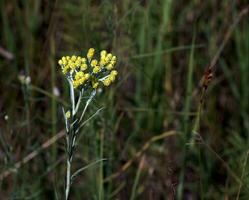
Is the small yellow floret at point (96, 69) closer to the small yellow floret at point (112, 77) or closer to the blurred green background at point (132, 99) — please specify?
the small yellow floret at point (112, 77)

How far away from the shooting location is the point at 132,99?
11.3 ft

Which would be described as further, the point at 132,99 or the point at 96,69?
the point at 132,99

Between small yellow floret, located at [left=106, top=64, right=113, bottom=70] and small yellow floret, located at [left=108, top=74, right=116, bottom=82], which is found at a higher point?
small yellow floret, located at [left=106, top=64, right=113, bottom=70]

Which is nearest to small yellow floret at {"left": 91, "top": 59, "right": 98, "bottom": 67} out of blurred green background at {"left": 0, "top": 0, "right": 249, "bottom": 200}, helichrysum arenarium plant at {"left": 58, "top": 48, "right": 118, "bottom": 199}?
helichrysum arenarium plant at {"left": 58, "top": 48, "right": 118, "bottom": 199}

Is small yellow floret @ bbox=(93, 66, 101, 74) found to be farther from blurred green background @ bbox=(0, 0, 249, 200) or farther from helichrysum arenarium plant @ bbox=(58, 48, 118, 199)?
blurred green background @ bbox=(0, 0, 249, 200)

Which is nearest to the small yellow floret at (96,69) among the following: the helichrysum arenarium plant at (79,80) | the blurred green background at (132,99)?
the helichrysum arenarium plant at (79,80)

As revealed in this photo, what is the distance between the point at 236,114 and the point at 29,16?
135 cm

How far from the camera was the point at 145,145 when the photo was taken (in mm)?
3104

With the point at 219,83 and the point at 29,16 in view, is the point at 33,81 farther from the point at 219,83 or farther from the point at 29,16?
the point at 219,83

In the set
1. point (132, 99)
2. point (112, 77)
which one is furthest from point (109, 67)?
point (132, 99)

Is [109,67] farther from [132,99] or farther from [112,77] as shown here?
[132,99]

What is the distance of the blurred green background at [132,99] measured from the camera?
9.61 feet

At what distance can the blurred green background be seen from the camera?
2930 millimetres

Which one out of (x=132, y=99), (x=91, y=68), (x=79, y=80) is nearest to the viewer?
(x=79, y=80)
